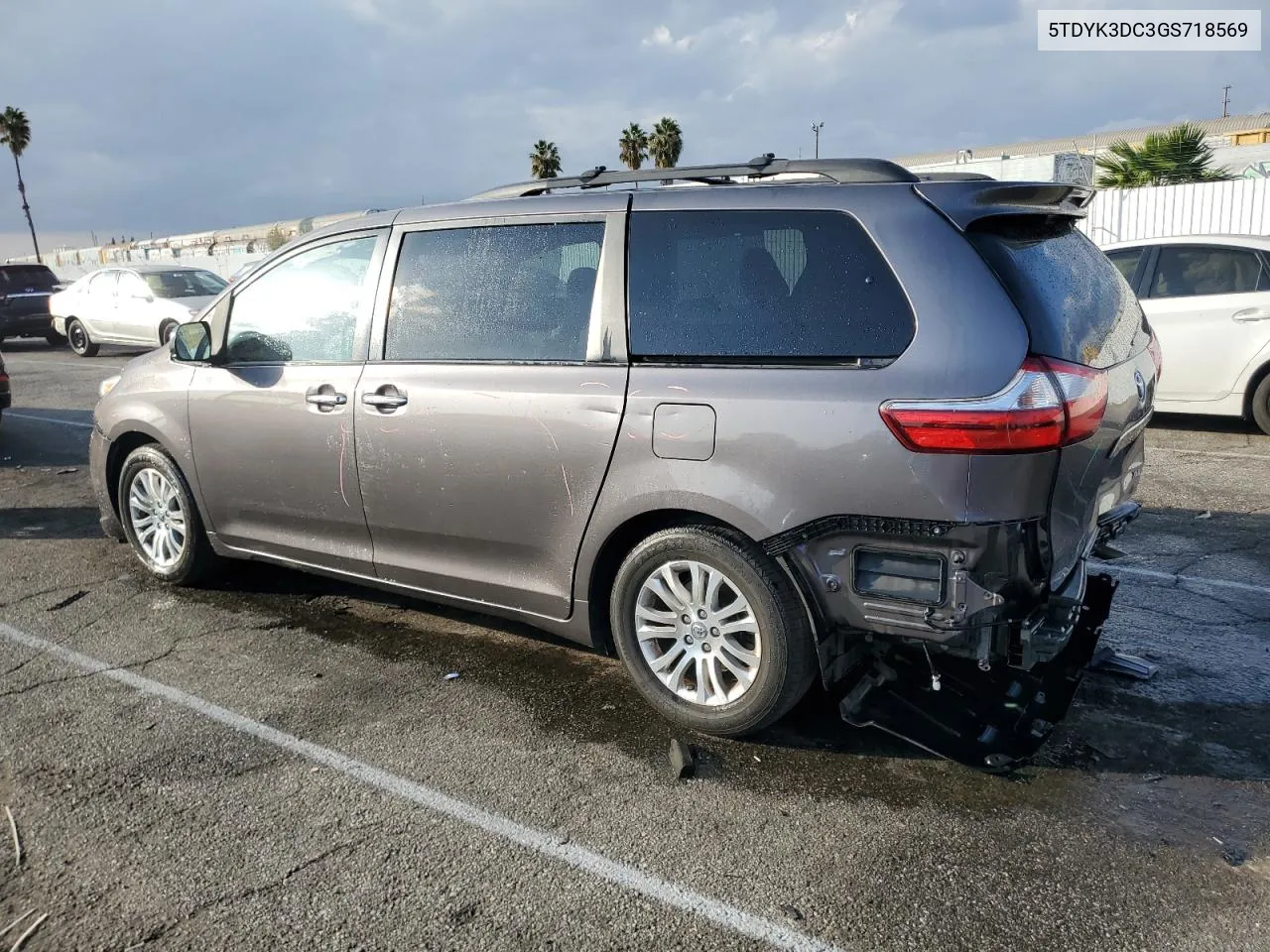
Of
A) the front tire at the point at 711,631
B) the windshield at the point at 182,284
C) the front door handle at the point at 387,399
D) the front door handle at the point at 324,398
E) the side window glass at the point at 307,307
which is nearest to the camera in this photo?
the front tire at the point at 711,631

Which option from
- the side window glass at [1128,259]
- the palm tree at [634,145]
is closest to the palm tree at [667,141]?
the palm tree at [634,145]

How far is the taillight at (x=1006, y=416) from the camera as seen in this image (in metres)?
2.92

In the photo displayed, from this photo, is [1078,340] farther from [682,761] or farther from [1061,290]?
[682,761]

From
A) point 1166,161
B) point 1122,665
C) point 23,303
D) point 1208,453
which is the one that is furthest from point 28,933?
point 1166,161

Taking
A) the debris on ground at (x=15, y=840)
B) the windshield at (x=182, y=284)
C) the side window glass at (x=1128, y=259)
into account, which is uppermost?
the windshield at (x=182, y=284)

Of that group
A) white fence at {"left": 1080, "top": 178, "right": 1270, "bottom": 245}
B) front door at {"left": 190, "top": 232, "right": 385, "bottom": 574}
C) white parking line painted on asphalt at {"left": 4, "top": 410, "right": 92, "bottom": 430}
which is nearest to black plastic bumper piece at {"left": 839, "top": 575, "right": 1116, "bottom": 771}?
front door at {"left": 190, "top": 232, "right": 385, "bottom": 574}

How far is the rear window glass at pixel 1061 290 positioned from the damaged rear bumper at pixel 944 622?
60cm

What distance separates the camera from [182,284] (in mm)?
16453

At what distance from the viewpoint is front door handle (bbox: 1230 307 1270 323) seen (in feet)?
26.2

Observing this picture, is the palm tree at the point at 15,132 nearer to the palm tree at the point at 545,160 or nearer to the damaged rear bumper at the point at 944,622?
the palm tree at the point at 545,160

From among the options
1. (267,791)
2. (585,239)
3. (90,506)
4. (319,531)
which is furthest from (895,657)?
(90,506)

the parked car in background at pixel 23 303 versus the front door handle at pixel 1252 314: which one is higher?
the parked car in background at pixel 23 303

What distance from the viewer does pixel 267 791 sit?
3.25 m

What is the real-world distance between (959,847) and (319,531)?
3.00 meters
